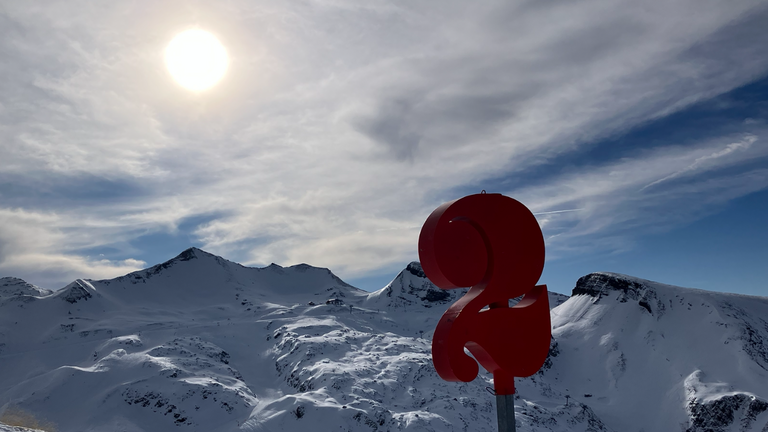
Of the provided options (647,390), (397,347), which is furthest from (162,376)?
(647,390)

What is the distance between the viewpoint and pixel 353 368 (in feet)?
160

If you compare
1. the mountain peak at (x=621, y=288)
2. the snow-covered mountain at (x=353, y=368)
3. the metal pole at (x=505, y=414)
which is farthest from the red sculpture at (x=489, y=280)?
the mountain peak at (x=621, y=288)

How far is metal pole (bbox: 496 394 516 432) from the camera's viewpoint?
902cm

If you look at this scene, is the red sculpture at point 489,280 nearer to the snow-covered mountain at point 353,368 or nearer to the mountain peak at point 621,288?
the snow-covered mountain at point 353,368

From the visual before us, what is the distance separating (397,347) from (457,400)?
1801cm

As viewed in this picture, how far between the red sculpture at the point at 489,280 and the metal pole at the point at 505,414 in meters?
0.18

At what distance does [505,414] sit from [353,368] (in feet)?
138

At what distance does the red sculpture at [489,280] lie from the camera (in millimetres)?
8867

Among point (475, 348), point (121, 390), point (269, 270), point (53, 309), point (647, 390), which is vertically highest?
point (269, 270)

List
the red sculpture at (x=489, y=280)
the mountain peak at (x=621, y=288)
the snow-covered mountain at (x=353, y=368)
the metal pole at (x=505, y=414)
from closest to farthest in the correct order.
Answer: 1. the red sculpture at (x=489, y=280)
2. the metal pole at (x=505, y=414)
3. the snow-covered mountain at (x=353, y=368)
4. the mountain peak at (x=621, y=288)

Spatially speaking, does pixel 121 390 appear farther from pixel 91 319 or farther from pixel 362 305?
pixel 362 305

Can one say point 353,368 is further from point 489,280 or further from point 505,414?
point 489,280

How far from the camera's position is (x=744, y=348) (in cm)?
→ 4934

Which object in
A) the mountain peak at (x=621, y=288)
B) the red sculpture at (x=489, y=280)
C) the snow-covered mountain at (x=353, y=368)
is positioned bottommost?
the snow-covered mountain at (x=353, y=368)
